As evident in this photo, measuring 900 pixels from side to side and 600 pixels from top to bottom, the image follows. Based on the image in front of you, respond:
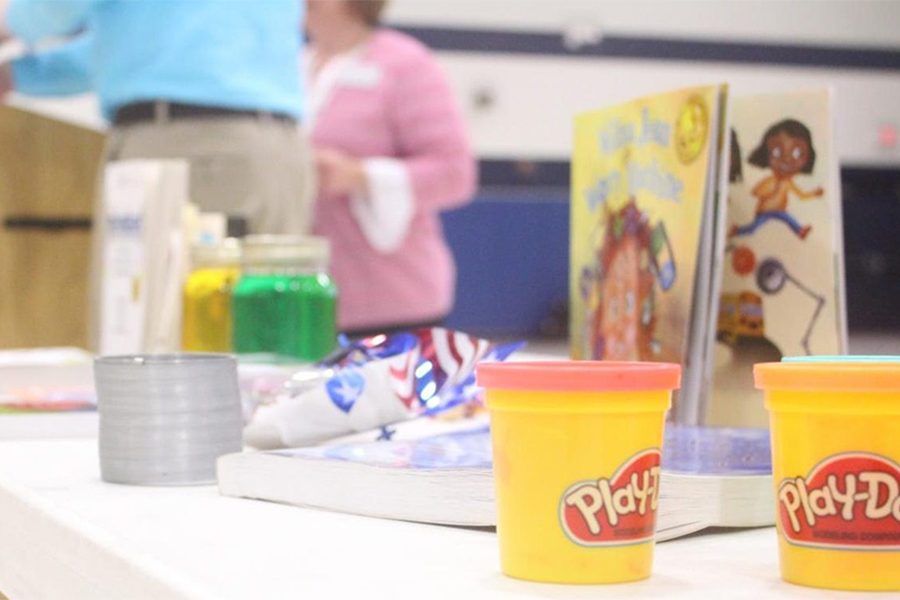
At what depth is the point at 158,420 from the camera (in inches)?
33.5

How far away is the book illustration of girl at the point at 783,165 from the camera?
3.26ft

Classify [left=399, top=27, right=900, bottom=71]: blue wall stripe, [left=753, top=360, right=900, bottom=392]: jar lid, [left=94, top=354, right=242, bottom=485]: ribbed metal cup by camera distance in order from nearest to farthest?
[left=753, top=360, right=900, bottom=392]: jar lid
[left=94, top=354, right=242, bottom=485]: ribbed metal cup
[left=399, top=27, right=900, bottom=71]: blue wall stripe

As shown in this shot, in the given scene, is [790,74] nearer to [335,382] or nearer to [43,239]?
[43,239]

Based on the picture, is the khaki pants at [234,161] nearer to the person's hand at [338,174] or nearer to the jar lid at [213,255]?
the person's hand at [338,174]

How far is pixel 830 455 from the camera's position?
0.55 m

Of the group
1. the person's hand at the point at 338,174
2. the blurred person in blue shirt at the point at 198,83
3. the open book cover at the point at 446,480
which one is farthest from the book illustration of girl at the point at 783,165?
the person's hand at the point at 338,174

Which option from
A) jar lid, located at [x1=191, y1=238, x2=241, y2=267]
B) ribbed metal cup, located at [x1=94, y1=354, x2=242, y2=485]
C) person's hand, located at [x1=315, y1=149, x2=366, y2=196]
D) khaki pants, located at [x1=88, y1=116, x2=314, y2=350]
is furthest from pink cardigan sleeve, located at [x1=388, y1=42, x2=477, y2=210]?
ribbed metal cup, located at [x1=94, y1=354, x2=242, y2=485]

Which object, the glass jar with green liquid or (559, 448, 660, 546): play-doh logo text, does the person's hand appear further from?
(559, 448, 660, 546): play-doh logo text

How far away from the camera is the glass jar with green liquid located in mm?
1423

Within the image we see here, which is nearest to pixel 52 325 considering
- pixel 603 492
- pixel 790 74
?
pixel 603 492

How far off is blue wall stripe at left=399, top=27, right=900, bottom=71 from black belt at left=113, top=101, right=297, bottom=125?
15.4 ft

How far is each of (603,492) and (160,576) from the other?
181mm

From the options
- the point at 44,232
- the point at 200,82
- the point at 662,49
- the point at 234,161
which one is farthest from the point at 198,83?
the point at 662,49

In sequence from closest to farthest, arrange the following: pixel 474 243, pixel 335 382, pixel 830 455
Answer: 1. pixel 830 455
2. pixel 335 382
3. pixel 474 243
